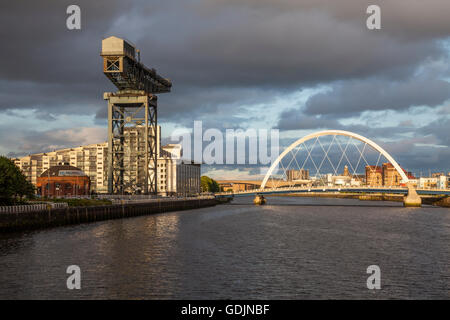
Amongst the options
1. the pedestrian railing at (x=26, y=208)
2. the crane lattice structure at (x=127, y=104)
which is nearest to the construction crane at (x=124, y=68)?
the crane lattice structure at (x=127, y=104)

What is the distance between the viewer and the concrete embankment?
50156 mm

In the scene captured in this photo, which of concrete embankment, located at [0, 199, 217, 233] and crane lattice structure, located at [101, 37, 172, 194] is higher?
crane lattice structure, located at [101, 37, 172, 194]

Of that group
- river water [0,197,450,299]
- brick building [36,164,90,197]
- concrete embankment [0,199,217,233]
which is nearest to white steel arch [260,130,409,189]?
concrete embankment [0,199,217,233]

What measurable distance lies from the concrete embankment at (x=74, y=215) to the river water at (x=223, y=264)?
74.6 inches

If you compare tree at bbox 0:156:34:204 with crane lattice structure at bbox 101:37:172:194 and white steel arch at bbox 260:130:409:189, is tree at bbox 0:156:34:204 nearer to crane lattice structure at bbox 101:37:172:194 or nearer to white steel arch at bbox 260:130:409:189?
crane lattice structure at bbox 101:37:172:194

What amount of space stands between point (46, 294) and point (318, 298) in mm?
13681

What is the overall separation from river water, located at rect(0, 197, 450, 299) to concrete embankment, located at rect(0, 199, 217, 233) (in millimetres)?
1894

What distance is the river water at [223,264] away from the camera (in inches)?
1004

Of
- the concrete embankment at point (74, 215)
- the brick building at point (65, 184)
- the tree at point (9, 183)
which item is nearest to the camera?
the concrete embankment at point (74, 215)

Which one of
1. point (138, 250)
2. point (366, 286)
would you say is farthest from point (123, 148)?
point (366, 286)

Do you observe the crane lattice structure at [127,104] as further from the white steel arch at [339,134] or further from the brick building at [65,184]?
the white steel arch at [339,134]

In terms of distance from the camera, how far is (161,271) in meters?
30.7

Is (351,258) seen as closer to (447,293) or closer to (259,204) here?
(447,293)

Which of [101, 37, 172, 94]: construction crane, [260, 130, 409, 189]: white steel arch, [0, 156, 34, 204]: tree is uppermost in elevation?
[101, 37, 172, 94]: construction crane
